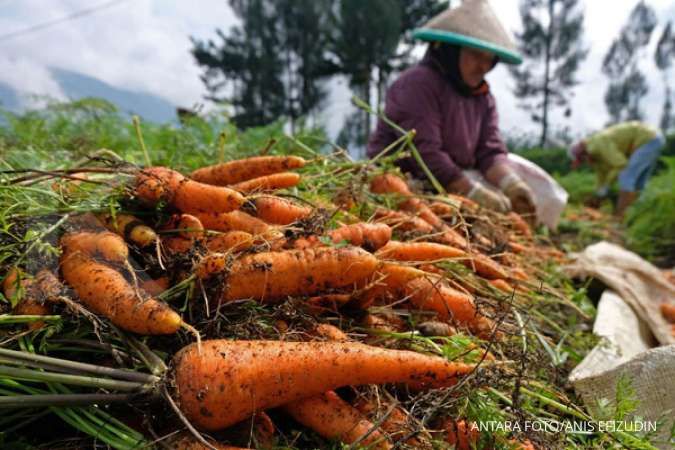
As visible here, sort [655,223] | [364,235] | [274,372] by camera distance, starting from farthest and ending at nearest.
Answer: [655,223]
[364,235]
[274,372]

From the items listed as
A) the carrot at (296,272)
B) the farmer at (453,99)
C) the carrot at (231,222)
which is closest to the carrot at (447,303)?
the carrot at (296,272)

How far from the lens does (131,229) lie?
54.6 inches

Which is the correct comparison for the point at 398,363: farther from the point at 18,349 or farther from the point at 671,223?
the point at 671,223

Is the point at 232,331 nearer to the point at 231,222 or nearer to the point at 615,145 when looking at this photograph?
the point at 231,222

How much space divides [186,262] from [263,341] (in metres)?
0.30

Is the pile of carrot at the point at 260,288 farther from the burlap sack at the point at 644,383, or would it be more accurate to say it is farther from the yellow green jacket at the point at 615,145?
the yellow green jacket at the point at 615,145

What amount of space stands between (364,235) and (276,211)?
32 cm

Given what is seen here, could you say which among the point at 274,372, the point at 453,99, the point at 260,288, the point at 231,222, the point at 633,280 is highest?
the point at 453,99

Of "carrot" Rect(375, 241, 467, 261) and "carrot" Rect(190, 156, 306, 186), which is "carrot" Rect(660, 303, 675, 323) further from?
"carrot" Rect(190, 156, 306, 186)

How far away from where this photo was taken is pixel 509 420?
1222mm

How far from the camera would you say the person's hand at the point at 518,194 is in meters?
3.72

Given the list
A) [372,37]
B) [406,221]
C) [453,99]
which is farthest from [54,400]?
[372,37]

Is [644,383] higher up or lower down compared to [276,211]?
lower down

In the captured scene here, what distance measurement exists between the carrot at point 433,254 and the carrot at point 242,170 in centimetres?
46
